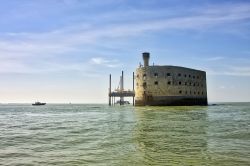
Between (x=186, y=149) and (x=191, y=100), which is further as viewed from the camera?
(x=191, y=100)

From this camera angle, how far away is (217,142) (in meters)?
12.4

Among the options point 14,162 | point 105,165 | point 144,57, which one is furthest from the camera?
point 144,57

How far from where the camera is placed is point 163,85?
65.6 m

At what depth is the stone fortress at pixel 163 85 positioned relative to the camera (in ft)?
215

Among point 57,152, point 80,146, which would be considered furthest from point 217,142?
point 57,152

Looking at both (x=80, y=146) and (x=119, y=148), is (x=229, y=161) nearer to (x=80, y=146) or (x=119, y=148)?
(x=119, y=148)

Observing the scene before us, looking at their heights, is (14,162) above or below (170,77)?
below

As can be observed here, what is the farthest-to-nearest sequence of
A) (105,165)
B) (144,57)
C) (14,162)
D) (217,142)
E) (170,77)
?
(144,57)
(170,77)
(217,142)
(14,162)
(105,165)

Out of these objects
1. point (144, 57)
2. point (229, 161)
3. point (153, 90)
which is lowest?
point (229, 161)

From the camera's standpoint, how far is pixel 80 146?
1183 cm

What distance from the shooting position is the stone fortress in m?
65.6

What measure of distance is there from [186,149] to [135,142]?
8.57ft

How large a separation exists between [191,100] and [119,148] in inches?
2344

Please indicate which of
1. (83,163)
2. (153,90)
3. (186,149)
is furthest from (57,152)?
(153,90)
